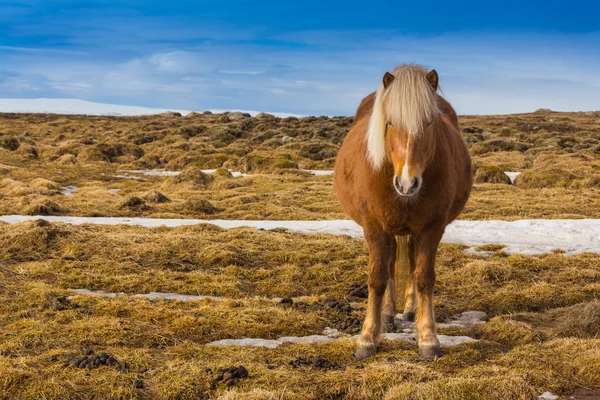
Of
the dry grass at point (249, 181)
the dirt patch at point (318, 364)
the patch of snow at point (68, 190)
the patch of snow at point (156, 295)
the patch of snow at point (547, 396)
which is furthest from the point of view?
the patch of snow at point (68, 190)

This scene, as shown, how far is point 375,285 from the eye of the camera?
5973 millimetres

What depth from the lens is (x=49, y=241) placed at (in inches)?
405

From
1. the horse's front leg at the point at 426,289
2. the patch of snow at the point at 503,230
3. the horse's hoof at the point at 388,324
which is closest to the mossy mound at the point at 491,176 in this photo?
the patch of snow at the point at 503,230

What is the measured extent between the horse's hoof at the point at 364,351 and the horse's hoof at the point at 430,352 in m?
0.51

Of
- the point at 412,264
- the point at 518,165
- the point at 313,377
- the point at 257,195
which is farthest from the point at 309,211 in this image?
the point at 518,165

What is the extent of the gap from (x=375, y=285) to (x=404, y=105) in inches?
84.0

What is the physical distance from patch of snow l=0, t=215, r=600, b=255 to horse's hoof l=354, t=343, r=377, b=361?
19.2 feet

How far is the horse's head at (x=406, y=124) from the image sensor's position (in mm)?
4828

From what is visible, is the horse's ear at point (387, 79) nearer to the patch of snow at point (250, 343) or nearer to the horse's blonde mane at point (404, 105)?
the horse's blonde mane at point (404, 105)

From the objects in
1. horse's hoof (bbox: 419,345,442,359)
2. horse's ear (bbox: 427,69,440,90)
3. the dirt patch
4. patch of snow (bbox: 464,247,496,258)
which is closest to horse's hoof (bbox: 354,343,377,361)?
the dirt patch

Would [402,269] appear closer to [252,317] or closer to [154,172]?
[252,317]

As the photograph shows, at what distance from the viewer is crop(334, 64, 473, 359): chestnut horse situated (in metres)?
4.96

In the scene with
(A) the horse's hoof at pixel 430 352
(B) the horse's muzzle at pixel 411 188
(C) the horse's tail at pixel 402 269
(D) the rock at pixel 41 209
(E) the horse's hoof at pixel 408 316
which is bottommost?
(E) the horse's hoof at pixel 408 316

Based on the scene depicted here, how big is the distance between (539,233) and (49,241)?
10673mm
